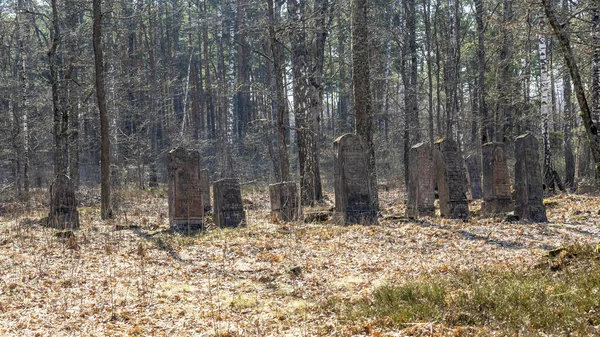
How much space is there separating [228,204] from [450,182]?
5466 mm

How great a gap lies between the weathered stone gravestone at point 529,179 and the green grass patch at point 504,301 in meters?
5.11

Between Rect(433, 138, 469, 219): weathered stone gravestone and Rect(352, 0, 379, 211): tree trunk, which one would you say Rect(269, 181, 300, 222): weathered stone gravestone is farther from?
Rect(433, 138, 469, 219): weathered stone gravestone

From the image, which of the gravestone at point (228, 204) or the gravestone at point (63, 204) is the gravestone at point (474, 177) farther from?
the gravestone at point (63, 204)

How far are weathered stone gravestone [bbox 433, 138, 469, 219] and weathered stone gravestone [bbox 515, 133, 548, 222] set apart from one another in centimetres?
153

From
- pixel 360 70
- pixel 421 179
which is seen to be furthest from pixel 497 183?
pixel 360 70

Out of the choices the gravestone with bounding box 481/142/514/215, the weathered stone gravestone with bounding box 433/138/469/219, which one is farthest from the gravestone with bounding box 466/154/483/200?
the weathered stone gravestone with bounding box 433/138/469/219

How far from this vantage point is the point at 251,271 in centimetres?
838

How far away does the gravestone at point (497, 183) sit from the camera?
13461mm

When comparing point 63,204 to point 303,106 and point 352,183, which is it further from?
point 303,106

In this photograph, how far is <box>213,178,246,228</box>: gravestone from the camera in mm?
12852

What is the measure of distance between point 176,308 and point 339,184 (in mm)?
6138

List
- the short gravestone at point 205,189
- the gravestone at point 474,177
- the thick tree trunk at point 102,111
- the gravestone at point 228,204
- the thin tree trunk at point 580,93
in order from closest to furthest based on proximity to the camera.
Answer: the thin tree trunk at point 580,93 < the gravestone at point 228,204 < the thick tree trunk at point 102,111 < the short gravestone at point 205,189 < the gravestone at point 474,177

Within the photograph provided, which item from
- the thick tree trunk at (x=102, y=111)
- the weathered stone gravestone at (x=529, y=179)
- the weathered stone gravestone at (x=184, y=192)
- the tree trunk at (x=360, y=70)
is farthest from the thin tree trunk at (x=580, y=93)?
the thick tree trunk at (x=102, y=111)

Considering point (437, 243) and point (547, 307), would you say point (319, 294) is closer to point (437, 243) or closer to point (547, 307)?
point (547, 307)
